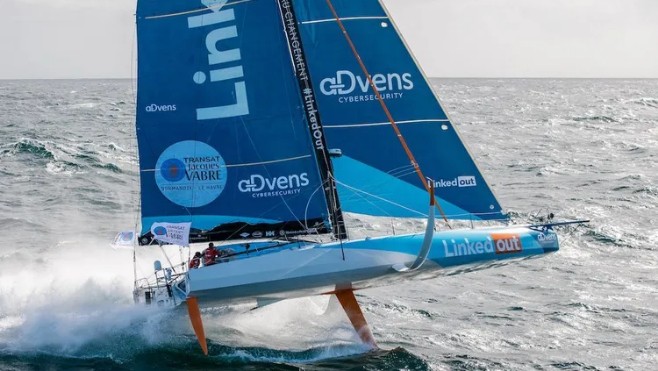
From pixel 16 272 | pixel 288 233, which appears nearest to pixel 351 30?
pixel 288 233

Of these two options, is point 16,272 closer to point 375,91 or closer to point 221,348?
point 221,348

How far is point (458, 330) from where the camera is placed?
18281 millimetres

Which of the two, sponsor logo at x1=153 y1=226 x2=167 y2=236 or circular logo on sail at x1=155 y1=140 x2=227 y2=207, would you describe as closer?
circular logo on sail at x1=155 y1=140 x2=227 y2=207

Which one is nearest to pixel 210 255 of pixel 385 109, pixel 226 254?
pixel 226 254

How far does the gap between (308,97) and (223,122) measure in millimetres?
1522

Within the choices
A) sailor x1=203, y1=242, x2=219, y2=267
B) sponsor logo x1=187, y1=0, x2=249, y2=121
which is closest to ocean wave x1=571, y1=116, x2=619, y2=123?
sponsor logo x1=187, y1=0, x2=249, y2=121

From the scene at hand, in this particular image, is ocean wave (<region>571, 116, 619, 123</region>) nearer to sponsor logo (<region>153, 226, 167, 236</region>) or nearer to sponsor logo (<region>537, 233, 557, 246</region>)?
sponsor logo (<region>537, 233, 557, 246</region>)

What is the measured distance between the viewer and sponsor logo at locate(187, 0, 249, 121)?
51.7 ft

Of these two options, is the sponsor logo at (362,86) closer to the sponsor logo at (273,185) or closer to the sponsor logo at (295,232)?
the sponsor logo at (273,185)

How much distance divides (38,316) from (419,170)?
753 cm

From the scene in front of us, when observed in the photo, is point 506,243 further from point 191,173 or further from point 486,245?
point 191,173

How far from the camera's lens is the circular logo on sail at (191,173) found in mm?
15953

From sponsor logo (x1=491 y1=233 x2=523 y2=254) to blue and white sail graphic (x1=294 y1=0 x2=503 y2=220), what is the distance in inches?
34.9

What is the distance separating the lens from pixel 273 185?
631 inches
